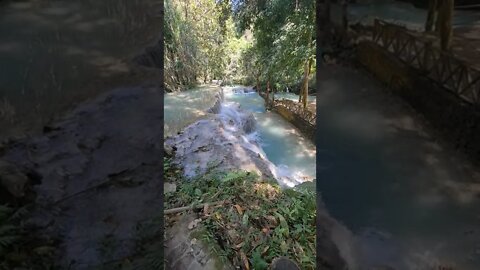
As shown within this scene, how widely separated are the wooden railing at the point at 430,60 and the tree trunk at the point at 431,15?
56 millimetres

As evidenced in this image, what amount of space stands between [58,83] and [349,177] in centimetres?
137

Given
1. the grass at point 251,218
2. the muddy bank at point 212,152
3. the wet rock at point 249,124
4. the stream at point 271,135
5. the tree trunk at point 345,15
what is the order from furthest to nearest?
1. the wet rock at point 249,124
2. the stream at point 271,135
3. the muddy bank at point 212,152
4. the grass at point 251,218
5. the tree trunk at point 345,15

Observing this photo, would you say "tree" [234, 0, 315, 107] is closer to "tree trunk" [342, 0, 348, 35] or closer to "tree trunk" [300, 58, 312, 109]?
"tree trunk" [300, 58, 312, 109]

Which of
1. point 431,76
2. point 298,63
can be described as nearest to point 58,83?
point 431,76

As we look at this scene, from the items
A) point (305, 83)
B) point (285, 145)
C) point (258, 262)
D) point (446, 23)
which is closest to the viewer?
point (446, 23)

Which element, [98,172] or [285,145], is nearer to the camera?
[98,172]

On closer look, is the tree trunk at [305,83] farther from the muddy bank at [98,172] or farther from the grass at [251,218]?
the muddy bank at [98,172]

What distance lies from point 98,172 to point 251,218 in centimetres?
162

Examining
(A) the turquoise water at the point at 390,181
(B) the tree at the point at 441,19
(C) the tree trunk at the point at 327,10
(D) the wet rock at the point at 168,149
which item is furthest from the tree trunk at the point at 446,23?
(D) the wet rock at the point at 168,149

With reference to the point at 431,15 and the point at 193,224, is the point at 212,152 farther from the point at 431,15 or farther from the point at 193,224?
the point at 431,15

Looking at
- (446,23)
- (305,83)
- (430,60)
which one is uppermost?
(446,23)

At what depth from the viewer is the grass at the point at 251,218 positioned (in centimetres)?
270

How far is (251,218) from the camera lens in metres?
3.09

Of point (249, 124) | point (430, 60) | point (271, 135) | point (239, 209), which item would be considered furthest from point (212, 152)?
point (271, 135)
